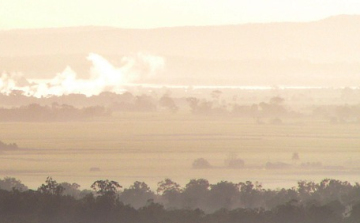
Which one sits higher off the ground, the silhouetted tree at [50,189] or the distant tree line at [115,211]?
the silhouetted tree at [50,189]

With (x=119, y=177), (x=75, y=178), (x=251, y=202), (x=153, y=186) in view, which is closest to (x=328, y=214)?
(x=251, y=202)

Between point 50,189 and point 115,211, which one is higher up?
point 50,189

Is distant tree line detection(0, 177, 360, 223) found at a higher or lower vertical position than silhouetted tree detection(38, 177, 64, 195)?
lower

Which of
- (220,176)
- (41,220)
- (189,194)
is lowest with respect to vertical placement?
(41,220)

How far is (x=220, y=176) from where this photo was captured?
19362 cm

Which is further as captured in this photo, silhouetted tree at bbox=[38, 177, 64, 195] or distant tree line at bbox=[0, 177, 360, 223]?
silhouetted tree at bbox=[38, 177, 64, 195]

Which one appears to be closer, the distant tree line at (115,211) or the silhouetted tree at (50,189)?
the distant tree line at (115,211)

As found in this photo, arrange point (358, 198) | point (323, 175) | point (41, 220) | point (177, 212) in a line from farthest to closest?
point (323, 175), point (358, 198), point (177, 212), point (41, 220)

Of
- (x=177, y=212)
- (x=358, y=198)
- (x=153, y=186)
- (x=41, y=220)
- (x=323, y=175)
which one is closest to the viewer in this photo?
(x=41, y=220)

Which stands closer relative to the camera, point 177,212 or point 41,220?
point 41,220

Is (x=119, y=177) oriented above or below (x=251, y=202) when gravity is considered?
above

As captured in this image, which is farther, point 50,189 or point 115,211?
point 50,189

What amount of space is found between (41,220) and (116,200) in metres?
9.01

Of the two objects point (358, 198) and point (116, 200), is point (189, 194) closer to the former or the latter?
point (358, 198)
